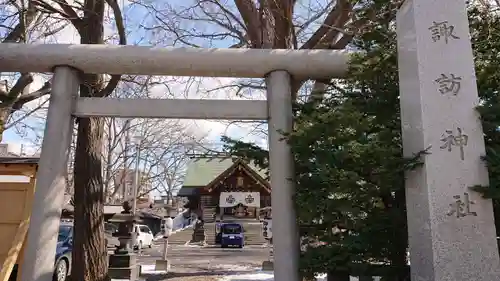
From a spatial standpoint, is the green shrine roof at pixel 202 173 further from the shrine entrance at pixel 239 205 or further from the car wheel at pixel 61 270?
the car wheel at pixel 61 270

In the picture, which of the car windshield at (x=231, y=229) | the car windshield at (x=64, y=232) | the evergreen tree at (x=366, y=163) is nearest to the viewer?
the evergreen tree at (x=366, y=163)

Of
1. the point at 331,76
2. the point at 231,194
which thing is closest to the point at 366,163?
the point at 331,76

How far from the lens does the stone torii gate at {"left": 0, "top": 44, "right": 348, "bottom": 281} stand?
521cm

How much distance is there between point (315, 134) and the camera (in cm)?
487

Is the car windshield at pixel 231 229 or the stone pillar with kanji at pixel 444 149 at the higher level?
the stone pillar with kanji at pixel 444 149

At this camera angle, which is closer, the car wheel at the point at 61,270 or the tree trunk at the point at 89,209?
the tree trunk at the point at 89,209

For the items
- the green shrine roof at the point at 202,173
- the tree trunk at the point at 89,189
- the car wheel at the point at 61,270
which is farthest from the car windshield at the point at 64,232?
the green shrine roof at the point at 202,173

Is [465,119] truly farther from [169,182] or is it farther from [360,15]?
[169,182]

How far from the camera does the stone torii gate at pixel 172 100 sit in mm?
5211

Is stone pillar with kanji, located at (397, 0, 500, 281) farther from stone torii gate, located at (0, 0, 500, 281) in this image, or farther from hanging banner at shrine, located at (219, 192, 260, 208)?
hanging banner at shrine, located at (219, 192, 260, 208)

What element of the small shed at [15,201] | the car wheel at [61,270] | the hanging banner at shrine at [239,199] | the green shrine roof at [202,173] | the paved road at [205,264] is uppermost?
the green shrine roof at [202,173]

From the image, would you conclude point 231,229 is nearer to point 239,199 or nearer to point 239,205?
point 239,199

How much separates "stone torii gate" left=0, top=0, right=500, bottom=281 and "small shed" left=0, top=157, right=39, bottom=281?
3.17ft

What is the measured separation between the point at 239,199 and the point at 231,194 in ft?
1.93
